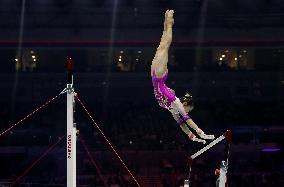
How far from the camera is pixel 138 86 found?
23.1 m

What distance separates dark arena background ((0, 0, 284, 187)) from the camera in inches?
795

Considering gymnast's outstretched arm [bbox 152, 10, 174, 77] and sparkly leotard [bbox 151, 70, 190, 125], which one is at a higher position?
gymnast's outstretched arm [bbox 152, 10, 174, 77]

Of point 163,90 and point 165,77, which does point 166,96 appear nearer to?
point 163,90

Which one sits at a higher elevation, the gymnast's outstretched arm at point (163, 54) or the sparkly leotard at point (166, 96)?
the gymnast's outstretched arm at point (163, 54)

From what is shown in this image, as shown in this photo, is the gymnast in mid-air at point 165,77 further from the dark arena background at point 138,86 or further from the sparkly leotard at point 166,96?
the dark arena background at point 138,86

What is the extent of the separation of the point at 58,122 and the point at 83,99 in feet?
4.60

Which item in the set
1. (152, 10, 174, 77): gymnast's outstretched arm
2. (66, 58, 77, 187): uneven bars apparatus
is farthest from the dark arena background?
(66, 58, 77, 187): uneven bars apparatus

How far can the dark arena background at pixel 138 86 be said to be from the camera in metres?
20.2

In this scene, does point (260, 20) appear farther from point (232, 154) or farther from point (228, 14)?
point (232, 154)

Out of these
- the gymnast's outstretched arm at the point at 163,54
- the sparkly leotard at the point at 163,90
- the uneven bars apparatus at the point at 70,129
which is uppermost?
the gymnast's outstretched arm at the point at 163,54

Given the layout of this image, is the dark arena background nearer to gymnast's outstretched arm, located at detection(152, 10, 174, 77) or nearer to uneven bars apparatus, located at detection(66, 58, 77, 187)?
gymnast's outstretched arm, located at detection(152, 10, 174, 77)

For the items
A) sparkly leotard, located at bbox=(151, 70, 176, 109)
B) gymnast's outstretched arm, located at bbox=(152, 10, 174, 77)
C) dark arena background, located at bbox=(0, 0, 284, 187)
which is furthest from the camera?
dark arena background, located at bbox=(0, 0, 284, 187)

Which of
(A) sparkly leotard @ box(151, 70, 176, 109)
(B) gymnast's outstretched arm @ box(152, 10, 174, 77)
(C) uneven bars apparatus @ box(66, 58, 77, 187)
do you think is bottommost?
(C) uneven bars apparatus @ box(66, 58, 77, 187)

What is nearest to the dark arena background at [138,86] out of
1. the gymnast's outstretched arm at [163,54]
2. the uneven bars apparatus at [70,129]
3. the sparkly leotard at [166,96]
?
the sparkly leotard at [166,96]
